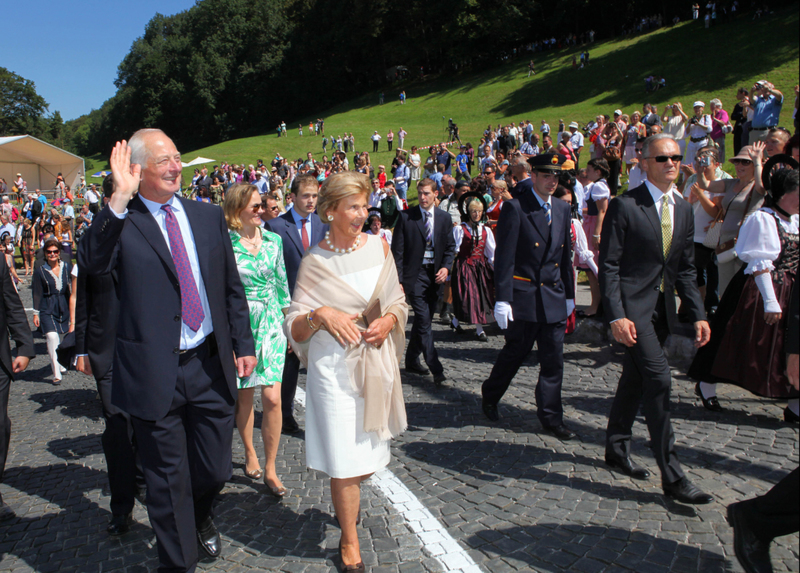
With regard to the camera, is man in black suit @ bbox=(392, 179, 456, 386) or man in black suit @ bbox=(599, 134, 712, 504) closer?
man in black suit @ bbox=(599, 134, 712, 504)

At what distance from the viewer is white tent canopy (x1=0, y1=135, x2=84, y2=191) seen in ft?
136

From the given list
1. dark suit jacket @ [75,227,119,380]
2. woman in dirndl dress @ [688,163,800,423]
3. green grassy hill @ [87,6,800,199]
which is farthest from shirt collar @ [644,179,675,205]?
green grassy hill @ [87,6,800,199]

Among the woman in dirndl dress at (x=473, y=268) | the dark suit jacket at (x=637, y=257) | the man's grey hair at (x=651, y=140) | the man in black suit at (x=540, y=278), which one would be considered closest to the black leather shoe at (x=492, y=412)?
the man in black suit at (x=540, y=278)

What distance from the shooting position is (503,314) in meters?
4.74

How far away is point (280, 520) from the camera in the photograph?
3701 mm

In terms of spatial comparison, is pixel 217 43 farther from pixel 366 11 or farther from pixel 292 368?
pixel 292 368

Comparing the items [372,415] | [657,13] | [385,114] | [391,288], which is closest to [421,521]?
[372,415]

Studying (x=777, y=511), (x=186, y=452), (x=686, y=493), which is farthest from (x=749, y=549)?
(x=186, y=452)

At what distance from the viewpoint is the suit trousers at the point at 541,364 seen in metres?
4.76

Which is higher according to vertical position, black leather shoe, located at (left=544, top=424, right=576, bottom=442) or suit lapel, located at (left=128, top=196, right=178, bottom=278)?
suit lapel, located at (left=128, top=196, right=178, bottom=278)

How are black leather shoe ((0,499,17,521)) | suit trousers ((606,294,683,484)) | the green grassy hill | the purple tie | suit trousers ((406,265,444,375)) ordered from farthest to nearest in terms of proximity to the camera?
the green grassy hill, suit trousers ((406,265,444,375)), black leather shoe ((0,499,17,521)), suit trousers ((606,294,683,484)), the purple tie

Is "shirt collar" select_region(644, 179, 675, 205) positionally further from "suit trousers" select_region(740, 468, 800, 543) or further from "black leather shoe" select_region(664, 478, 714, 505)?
"suit trousers" select_region(740, 468, 800, 543)

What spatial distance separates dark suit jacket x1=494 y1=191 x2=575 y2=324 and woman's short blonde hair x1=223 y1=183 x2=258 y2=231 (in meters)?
1.97

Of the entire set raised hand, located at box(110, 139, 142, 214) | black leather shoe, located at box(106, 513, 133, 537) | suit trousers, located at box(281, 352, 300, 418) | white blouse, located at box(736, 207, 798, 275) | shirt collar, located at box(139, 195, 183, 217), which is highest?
raised hand, located at box(110, 139, 142, 214)
